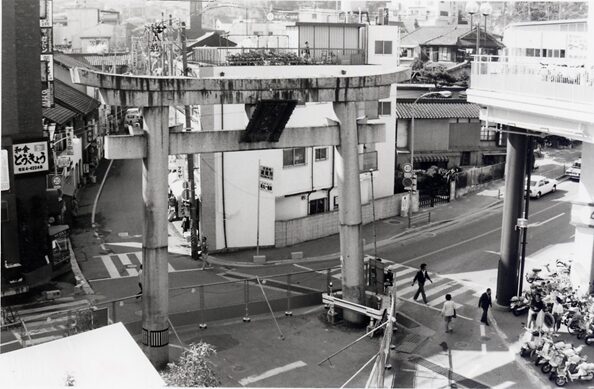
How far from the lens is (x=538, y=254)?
3884 centimetres

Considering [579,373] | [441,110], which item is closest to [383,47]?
[441,110]

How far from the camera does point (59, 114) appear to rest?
162ft

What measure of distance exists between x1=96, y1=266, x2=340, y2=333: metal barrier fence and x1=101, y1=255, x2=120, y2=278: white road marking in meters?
4.66

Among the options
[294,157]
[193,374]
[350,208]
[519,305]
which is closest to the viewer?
[193,374]

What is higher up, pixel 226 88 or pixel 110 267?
pixel 226 88

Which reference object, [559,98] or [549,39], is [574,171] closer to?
[549,39]

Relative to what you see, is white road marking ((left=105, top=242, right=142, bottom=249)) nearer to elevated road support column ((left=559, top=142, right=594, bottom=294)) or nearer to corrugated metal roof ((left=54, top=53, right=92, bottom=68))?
elevated road support column ((left=559, top=142, right=594, bottom=294))

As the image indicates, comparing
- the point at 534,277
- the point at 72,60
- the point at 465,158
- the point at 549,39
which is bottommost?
the point at 534,277

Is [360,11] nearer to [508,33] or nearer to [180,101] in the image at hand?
[508,33]

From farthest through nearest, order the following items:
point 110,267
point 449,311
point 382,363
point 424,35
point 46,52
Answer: point 424,35
point 110,267
point 46,52
point 449,311
point 382,363

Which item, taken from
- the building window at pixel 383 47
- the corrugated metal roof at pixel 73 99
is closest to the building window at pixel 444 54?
the corrugated metal roof at pixel 73 99

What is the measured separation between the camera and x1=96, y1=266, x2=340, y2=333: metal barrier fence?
27734 millimetres

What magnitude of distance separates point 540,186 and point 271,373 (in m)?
34.7

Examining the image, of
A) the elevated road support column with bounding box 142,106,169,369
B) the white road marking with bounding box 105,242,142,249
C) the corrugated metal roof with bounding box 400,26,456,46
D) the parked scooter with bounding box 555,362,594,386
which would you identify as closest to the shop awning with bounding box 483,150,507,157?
the white road marking with bounding box 105,242,142,249
